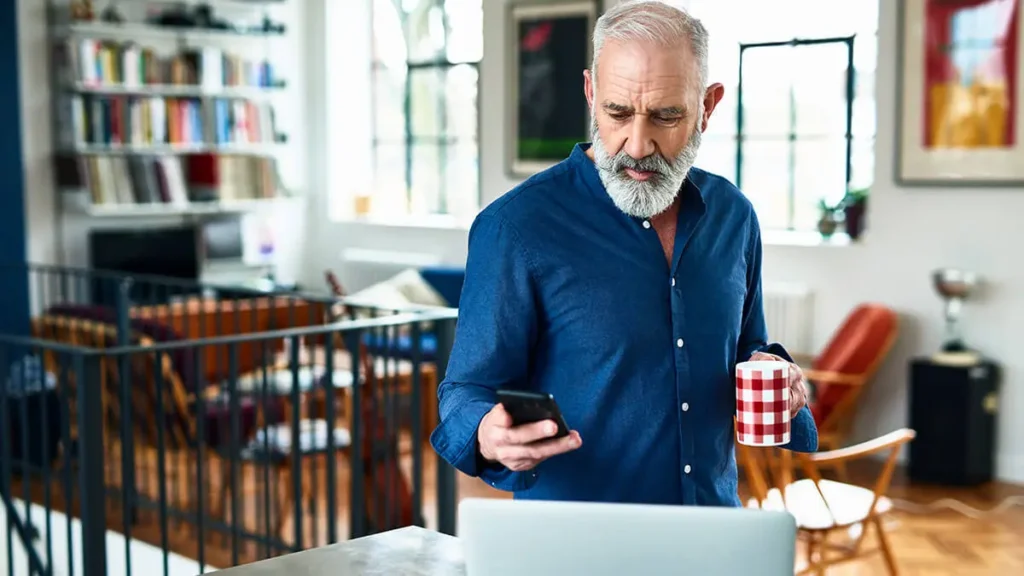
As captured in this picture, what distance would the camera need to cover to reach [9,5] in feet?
25.8

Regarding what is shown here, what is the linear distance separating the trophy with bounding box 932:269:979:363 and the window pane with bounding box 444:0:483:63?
12.4 feet

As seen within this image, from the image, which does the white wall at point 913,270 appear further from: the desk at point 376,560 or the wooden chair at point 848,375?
the desk at point 376,560

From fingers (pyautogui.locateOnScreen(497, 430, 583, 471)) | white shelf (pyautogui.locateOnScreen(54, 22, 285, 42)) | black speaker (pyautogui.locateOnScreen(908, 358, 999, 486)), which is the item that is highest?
white shelf (pyautogui.locateOnScreen(54, 22, 285, 42))

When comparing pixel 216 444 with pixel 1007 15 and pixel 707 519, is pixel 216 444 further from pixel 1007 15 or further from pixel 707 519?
pixel 707 519

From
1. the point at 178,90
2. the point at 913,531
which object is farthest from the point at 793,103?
the point at 178,90

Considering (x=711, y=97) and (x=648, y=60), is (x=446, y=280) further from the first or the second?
(x=648, y=60)

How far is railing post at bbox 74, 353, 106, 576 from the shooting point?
10.0 feet

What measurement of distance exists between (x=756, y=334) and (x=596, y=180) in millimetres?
412

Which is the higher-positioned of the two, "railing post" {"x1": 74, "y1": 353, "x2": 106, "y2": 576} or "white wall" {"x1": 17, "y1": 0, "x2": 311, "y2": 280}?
"white wall" {"x1": 17, "y1": 0, "x2": 311, "y2": 280}

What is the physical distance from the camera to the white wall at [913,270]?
6312 mm

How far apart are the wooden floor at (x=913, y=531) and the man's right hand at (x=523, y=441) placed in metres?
2.68

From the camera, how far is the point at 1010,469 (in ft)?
20.8

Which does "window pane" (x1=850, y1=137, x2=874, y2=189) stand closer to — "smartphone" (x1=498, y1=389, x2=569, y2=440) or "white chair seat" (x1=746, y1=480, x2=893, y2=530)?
"white chair seat" (x1=746, y1=480, x2=893, y2=530)

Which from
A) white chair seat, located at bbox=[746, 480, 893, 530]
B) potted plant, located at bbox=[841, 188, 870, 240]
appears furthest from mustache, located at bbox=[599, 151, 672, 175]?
potted plant, located at bbox=[841, 188, 870, 240]
